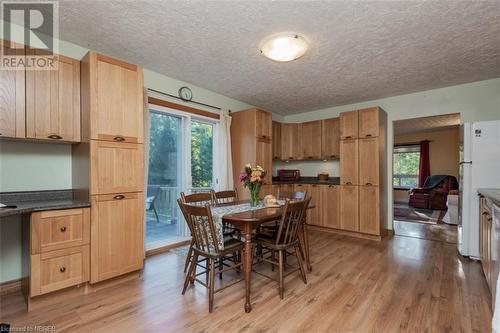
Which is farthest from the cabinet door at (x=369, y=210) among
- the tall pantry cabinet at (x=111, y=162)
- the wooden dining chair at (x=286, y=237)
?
the tall pantry cabinet at (x=111, y=162)

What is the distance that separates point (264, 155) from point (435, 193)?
5.55 metres

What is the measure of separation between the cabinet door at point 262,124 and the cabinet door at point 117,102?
6.91 feet

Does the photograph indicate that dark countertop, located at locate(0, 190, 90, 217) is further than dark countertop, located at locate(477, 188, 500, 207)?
Yes

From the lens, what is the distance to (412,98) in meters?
4.10

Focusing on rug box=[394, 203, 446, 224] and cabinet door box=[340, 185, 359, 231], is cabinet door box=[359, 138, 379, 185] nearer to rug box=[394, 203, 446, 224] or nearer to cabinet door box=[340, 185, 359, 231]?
cabinet door box=[340, 185, 359, 231]

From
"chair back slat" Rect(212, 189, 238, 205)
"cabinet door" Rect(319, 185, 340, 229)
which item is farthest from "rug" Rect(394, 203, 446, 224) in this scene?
"chair back slat" Rect(212, 189, 238, 205)

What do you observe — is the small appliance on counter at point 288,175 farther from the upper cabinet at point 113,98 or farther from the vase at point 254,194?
the upper cabinet at point 113,98

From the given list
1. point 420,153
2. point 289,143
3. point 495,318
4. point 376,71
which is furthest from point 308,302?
point 420,153

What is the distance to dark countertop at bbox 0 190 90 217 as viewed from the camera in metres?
1.92

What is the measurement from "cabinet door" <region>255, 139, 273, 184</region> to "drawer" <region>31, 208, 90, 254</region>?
2.68 m

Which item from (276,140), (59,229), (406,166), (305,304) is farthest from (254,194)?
(406,166)

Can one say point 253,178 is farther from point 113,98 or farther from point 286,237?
point 113,98

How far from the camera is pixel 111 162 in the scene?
2.34 m

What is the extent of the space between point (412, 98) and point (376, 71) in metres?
1.48
